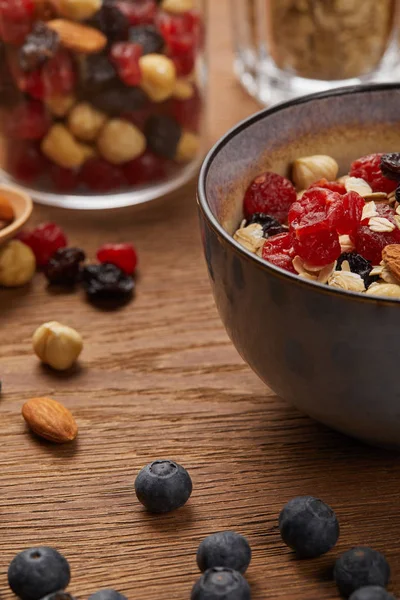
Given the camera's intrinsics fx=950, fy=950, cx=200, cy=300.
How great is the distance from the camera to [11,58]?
1.14 metres

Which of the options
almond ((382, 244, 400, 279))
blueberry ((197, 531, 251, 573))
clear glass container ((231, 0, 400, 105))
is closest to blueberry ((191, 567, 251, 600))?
blueberry ((197, 531, 251, 573))

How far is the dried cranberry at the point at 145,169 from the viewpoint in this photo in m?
1.19

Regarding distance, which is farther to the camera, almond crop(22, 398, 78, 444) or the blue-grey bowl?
almond crop(22, 398, 78, 444)

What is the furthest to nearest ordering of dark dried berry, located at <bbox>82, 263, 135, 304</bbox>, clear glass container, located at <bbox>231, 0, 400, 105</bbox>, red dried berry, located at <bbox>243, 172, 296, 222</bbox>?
clear glass container, located at <bbox>231, 0, 400, 105</bbox> < dark dried berry, located at <bbox>82, 263, 135, 304</bbox> < red dried berry, located at <bbox>243, 172, 296, 222</bbox>

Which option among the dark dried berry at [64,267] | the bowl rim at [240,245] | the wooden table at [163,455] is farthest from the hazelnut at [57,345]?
the bowl rim at [240,245]

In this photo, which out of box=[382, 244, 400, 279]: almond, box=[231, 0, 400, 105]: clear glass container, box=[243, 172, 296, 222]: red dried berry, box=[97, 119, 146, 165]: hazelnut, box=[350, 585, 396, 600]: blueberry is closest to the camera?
box=[350, 585, 396, 600]: blueberry

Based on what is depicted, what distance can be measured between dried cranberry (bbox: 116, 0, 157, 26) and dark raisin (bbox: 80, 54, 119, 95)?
59 mm

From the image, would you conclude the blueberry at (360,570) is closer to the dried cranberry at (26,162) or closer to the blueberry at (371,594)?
the blueberry at (371,594)

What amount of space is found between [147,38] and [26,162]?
0.71 ft

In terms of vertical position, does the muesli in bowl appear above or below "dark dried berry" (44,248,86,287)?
above

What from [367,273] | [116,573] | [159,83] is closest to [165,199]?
[159,83]

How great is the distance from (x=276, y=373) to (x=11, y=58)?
0.60 m

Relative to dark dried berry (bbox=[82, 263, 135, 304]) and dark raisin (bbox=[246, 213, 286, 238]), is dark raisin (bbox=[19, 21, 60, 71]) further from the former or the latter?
dark raisin (bbox=[246, 213, 286, 238])

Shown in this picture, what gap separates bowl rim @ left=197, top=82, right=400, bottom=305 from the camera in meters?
0.65
